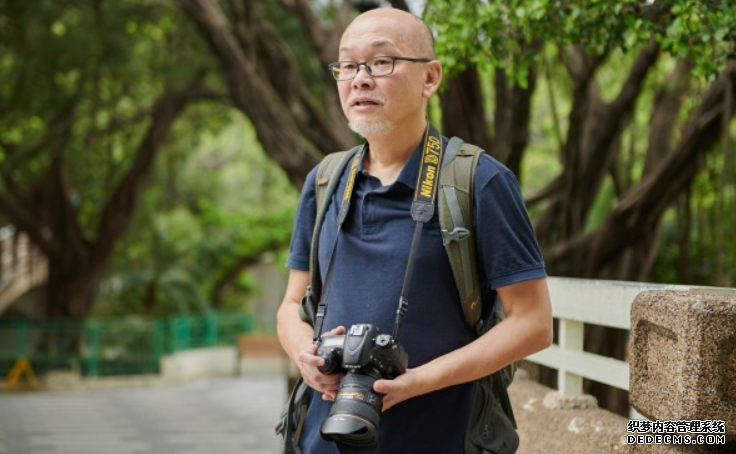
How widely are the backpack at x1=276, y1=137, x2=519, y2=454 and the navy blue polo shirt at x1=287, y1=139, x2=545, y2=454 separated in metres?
0.02

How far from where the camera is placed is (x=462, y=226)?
226 centimetres

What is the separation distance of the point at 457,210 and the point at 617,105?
7.12 meters

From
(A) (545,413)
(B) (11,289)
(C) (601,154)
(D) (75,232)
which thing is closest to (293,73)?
(C) (601,154)

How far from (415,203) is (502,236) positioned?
0.64ft

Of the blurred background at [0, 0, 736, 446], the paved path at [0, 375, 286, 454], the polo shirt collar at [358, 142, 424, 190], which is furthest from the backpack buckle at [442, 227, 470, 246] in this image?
the paved path at [0, 375, 286, 454]

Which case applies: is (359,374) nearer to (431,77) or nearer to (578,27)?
(431,77)

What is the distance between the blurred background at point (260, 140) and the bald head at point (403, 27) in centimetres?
205

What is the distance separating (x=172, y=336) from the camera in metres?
25.1

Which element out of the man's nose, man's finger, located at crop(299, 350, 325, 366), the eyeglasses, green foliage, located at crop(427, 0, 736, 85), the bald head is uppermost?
green foliage, located at crop(427, 0, 736, 85)

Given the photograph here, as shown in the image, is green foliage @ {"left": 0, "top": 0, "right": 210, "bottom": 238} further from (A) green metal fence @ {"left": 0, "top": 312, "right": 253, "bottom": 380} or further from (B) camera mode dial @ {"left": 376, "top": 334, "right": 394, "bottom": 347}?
(B) camera mode dial @ {"left": 376, "top": 334, "right": 394, "bottom": 347}

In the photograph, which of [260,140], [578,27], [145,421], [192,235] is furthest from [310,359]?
[192,235]

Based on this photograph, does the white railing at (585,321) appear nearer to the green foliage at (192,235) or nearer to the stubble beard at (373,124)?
the stubble beard at (373,124)

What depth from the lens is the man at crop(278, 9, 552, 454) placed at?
2.26m

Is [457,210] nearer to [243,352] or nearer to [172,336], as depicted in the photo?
[172,336]
